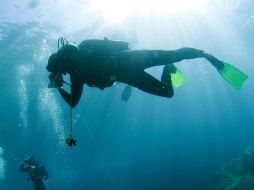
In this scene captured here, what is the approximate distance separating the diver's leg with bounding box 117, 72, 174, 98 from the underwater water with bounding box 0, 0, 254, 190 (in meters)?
2.26

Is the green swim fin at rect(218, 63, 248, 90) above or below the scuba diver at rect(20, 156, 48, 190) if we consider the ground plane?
above

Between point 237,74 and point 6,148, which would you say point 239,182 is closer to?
point 237,74

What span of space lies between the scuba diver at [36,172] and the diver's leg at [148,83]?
7.68 m

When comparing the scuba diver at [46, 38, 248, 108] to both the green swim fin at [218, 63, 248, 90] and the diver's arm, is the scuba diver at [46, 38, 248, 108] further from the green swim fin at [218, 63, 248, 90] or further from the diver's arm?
the green swim fin at [218, 63, 248, 90]

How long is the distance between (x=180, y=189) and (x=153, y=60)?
26.6 m

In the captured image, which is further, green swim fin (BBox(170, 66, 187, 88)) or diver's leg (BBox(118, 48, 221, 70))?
green swim fin (BBox(170, 66, 187, 88))

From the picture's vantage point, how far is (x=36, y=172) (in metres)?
11.3

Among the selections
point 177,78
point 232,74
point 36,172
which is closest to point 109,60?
point 177,78

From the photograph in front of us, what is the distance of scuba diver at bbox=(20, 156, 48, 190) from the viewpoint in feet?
36.9

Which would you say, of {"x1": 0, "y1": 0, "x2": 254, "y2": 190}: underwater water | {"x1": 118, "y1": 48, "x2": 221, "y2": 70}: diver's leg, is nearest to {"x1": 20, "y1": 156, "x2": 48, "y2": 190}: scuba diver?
{"x1": 0, "y1": 0, "x2": 254, "y2": 190}: underwater water

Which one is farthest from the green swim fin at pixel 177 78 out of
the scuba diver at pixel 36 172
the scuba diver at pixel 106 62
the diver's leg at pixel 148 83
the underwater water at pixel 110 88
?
the scuba diver at pixel 36 172

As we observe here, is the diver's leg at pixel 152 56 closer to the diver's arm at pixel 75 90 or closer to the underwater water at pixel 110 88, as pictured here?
the diver's arm at pixel 75 90

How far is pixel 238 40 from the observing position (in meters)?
32.8

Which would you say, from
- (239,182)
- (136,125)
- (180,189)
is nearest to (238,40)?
(180,189)
